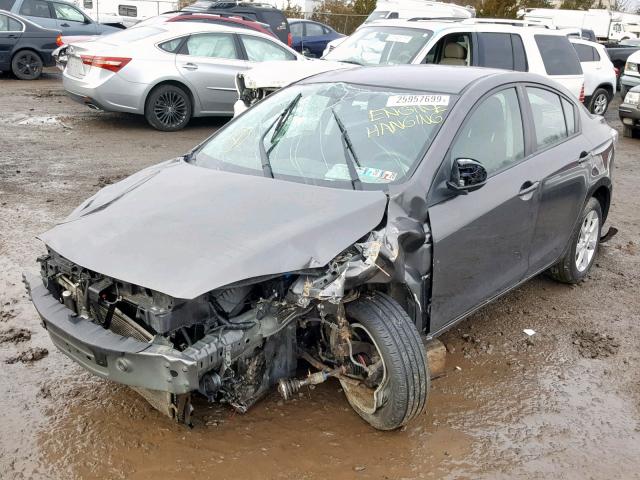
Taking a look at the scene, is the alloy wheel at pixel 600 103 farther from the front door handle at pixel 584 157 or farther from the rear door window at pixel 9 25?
the rear door window at pixel 9 25

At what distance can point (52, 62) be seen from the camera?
50.7ft

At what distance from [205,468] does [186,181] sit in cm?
156

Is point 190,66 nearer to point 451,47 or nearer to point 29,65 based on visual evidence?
point 451,47

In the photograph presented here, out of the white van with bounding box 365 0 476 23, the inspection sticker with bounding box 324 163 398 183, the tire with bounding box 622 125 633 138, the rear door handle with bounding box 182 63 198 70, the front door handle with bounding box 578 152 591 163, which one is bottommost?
the tire with bounding box 622 125 633 138

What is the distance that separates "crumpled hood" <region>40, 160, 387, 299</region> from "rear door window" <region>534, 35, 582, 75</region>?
23.7ft

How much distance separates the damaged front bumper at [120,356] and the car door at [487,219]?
1432mm

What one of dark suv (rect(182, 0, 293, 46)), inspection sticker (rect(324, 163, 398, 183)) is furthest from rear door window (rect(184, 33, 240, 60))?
inspection sticker (rect(324, 163, 398, 183))

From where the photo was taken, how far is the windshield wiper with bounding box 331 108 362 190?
3.67 m

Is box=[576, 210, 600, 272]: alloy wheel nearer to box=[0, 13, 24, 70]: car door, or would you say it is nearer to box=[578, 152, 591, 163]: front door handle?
box=[578, 152, 591, 163]: front door handle

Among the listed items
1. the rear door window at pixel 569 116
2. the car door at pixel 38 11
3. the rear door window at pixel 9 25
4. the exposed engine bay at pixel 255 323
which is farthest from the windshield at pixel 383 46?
the car door at pixel 38 11

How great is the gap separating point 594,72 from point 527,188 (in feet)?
33.7

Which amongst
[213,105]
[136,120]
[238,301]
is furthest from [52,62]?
[238,301]

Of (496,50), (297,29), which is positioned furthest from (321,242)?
(297,29)

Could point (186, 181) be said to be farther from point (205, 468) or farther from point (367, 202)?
point (205, 468)
